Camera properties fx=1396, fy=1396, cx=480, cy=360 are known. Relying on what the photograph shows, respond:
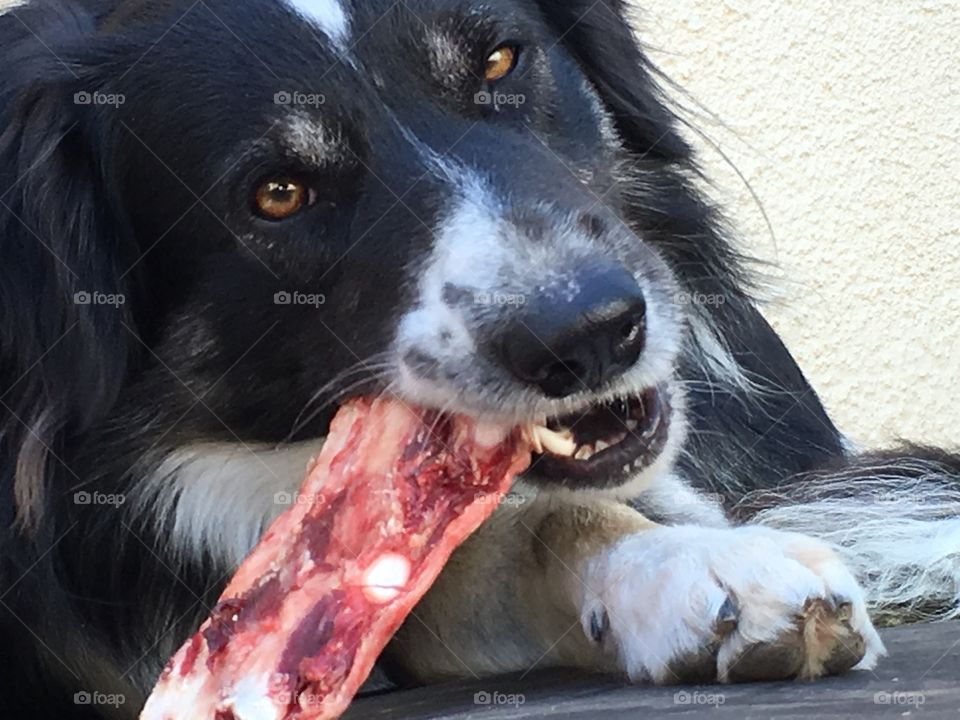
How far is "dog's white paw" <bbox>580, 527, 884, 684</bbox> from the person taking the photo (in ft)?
4.80

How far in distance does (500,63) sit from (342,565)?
0.78m

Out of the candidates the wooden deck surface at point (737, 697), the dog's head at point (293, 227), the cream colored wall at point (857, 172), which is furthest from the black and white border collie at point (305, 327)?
the cream colored wall at point (857, 172)

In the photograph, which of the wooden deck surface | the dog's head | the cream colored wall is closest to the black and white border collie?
the dog's head

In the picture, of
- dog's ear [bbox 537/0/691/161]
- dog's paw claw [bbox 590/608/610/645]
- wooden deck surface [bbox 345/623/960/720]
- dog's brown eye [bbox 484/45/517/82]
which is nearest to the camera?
wooden deck surface [bbox 345/623/960/720]

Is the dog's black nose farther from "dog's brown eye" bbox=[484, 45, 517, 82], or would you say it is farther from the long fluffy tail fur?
the long fluffy tail fur

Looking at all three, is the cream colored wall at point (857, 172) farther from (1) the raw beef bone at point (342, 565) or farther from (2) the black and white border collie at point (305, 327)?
(1) the raw beef bone at point (342, 565)

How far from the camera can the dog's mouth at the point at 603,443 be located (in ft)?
5.77

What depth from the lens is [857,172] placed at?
3.86 metres

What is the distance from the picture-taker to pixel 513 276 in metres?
1.63

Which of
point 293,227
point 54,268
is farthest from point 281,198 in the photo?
point 54,268

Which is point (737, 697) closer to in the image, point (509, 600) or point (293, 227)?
point (509, 600)

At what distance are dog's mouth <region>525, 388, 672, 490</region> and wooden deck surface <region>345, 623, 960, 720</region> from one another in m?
0.25

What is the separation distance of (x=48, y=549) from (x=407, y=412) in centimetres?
56

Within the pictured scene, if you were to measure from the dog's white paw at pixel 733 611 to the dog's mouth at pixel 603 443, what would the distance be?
12 centimetres
